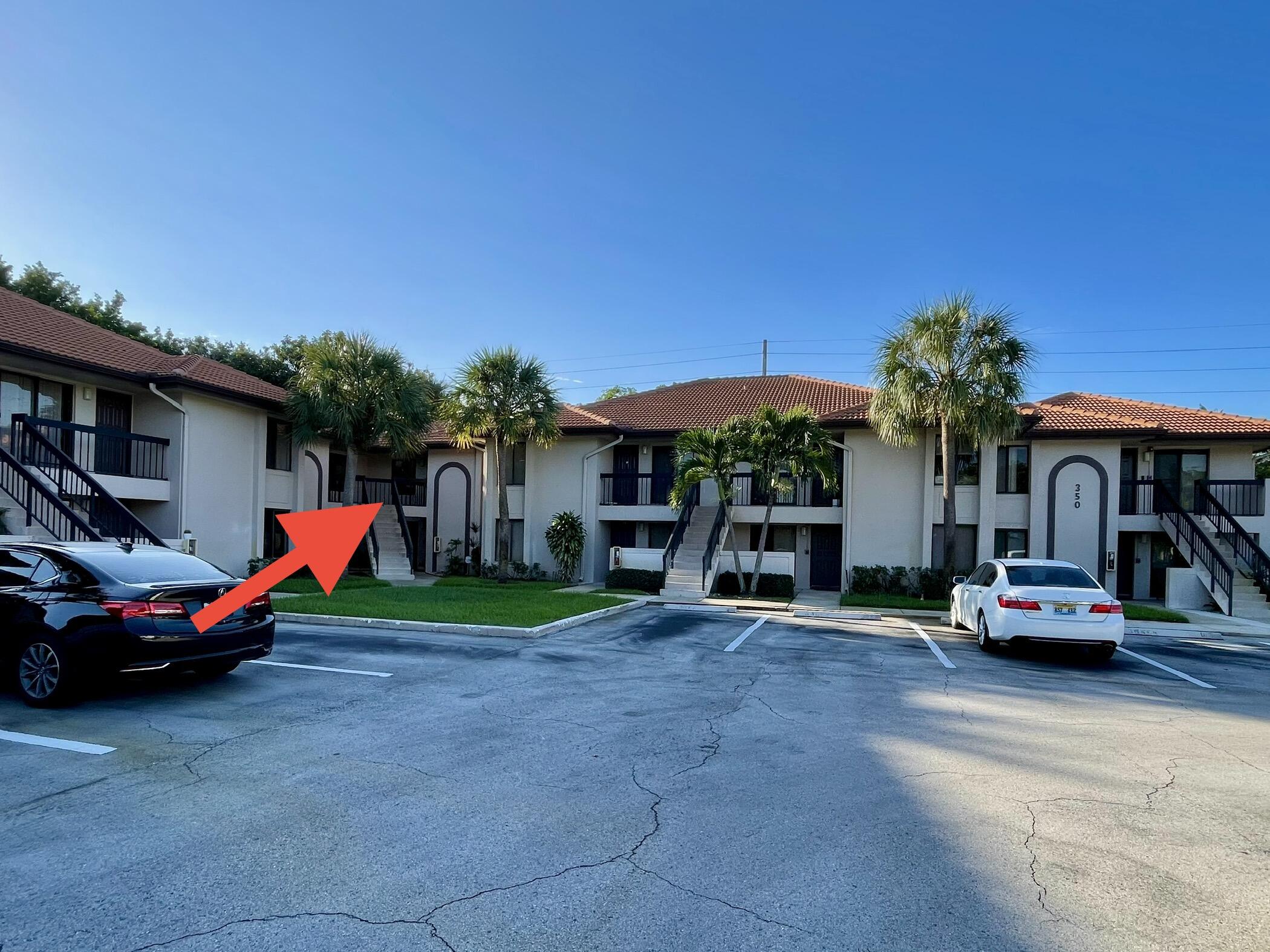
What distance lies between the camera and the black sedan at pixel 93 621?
23.0ft

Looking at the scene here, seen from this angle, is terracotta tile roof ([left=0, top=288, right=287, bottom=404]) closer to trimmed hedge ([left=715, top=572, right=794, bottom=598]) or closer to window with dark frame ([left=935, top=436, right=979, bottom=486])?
trimmed hedge ([left=715, top=572, right=794, bottom=598])

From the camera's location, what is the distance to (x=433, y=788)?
5.35 metres

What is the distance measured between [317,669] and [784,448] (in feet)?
46.2

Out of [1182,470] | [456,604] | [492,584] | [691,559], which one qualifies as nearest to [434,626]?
[456,604]

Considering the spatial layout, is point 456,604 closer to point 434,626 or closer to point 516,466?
point 434,626

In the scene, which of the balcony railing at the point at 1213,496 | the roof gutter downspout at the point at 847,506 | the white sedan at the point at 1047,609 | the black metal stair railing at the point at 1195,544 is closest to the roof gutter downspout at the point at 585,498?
the roof gutter downspout at the point at 847,506

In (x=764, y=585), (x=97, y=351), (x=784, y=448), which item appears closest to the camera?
(x=97, y=351)

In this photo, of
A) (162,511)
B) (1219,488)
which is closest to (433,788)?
(162,511)

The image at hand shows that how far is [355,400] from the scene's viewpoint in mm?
23484

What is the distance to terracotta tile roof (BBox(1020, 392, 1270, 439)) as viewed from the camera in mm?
21547

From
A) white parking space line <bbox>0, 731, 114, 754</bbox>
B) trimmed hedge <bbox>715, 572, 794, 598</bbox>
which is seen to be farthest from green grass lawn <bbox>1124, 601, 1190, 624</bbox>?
white parking space line <bbox>0, 731, 114, 754</bbox>

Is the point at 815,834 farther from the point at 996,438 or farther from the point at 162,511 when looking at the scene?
the point at 162,511

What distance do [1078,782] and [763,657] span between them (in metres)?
5.83

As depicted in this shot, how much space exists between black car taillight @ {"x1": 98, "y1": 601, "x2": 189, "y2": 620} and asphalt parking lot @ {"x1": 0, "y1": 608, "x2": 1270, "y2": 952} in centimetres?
88
